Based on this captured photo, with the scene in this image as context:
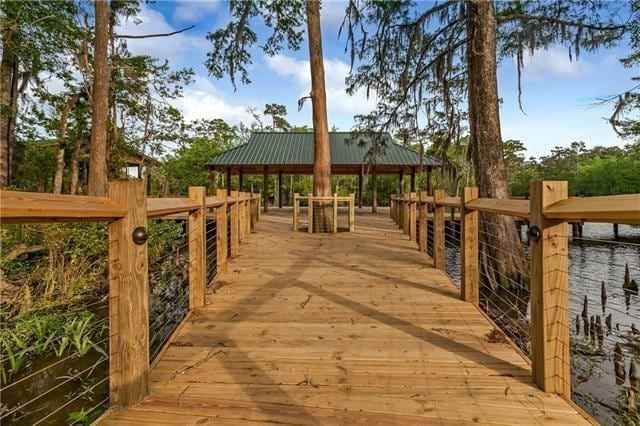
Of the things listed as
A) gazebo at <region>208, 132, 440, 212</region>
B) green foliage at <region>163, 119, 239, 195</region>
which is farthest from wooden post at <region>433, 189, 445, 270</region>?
green foliage at <region>163, 119, 239, 195</region>

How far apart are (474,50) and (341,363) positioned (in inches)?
248

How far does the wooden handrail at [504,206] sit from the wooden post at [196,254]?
245cm

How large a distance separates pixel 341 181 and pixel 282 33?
26405mm

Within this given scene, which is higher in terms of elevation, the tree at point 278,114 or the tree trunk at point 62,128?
the tree at point 278,114

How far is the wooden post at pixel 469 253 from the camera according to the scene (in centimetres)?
323

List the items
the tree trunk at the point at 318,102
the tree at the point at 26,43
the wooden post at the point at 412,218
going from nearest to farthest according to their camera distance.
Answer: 1. the wooden post at the point at 412,218
2. the tree trunk at the point at 318,102
3. the tree at the point at 26,43

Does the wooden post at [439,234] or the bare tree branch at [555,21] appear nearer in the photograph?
the wooden post at [439,234]

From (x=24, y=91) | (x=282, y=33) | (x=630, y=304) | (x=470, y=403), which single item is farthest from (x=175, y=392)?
(x=24, y=91)

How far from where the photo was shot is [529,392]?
1.77m

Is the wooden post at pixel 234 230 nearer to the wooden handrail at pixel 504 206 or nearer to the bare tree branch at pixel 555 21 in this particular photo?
the wooden handrail at pixel 504 206

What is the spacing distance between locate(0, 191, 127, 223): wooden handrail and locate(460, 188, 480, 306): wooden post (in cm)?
294

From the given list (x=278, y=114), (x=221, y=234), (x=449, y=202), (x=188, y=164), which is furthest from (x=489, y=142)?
(x=278, y=114)

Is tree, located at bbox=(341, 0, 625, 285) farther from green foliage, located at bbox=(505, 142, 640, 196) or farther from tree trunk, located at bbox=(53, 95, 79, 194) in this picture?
green foliage, located at bbox=(505, 142, 640, 196)

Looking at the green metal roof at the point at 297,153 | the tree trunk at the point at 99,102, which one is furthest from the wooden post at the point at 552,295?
the green metal roof at the point at 297,153
